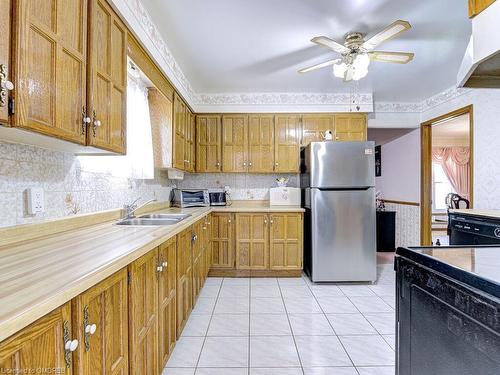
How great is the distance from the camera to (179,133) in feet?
10.3

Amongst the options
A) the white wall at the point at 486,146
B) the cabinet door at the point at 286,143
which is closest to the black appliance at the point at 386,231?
the white wall at the point at 486,146

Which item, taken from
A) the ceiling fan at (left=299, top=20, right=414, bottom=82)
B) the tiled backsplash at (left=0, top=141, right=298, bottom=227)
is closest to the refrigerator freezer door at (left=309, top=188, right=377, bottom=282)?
the ceiling fan at (left=299, top=20, right=414, bottom=82)

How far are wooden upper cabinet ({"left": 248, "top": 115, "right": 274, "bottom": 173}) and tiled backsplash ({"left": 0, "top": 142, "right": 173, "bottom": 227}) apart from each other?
6.52 ft

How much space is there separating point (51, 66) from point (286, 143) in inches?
122

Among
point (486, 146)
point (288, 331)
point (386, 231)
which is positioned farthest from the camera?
point (386, 231)

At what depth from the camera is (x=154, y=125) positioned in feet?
9.45

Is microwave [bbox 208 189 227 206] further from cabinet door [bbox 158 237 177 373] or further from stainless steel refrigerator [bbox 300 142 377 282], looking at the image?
cabinet door [bbox 158 237 177 373]

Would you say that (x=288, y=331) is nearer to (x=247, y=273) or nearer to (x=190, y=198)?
(x=247, y=273)

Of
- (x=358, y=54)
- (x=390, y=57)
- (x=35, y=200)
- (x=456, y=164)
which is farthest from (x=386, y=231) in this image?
(x=35, y=200)

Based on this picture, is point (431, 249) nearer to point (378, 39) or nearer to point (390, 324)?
point (390, 324)

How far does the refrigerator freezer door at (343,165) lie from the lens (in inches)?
127

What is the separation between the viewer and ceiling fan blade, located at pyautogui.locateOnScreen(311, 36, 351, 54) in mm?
2118

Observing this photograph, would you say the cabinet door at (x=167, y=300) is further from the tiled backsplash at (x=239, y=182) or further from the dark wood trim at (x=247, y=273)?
the tiled backsplash at (x=239, y=182)

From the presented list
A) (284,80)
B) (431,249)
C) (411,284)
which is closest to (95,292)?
(411,284)
